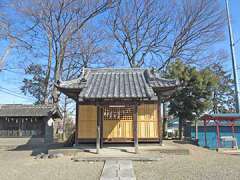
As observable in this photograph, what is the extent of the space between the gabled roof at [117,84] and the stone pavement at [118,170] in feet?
8.69

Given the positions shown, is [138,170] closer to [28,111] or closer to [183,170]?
[183,170]

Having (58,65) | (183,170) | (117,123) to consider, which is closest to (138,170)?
(183,170)

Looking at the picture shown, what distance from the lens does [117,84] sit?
11852 millimetres

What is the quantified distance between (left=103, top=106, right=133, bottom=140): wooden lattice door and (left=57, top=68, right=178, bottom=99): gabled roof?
1.50 meters

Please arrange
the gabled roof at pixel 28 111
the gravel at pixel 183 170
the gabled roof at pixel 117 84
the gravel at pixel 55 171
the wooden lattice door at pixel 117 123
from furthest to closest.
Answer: the gabled roof at pixel 28 111 < the wooden lattice door at pixel 117 123 < the gabled roof at pixel 117 84 < the gravel at pixel 55 171 < the gravel at pixel 183 170

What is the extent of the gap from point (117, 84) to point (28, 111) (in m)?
11.9

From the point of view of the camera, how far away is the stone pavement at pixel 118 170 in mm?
6883

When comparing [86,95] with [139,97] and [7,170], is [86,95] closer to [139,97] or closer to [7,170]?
[139,97]

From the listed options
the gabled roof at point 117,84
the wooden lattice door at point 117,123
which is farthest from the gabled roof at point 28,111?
the wooden lattice door at point 117,123

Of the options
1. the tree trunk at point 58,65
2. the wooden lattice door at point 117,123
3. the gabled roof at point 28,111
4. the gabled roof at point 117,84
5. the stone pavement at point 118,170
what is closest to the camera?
the stone pavement at point 118,170

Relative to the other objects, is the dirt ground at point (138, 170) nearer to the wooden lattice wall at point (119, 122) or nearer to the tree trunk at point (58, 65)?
the wooden lattice wall at point (119, 122)

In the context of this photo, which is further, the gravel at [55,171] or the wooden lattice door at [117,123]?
the wooden lattice door at [117,123]

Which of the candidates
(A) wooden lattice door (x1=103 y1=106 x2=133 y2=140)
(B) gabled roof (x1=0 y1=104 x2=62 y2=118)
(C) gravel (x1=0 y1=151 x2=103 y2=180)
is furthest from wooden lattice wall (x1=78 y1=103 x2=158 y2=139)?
(B) gabled roof (x1=0 y1=104 x2=62 y2=118)

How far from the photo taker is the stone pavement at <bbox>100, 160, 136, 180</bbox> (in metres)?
6.88
